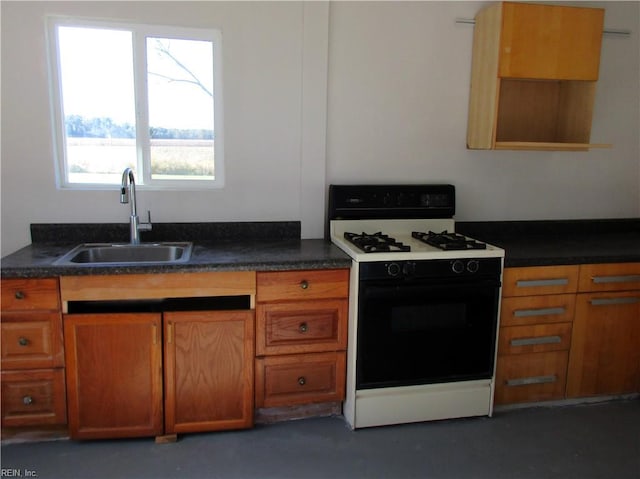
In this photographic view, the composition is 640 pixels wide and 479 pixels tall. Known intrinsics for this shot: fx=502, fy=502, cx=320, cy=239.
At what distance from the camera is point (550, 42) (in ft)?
8.70

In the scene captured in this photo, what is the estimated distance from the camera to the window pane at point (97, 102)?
2539 mm

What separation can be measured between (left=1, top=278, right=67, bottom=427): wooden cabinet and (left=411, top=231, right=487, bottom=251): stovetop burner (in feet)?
5.72

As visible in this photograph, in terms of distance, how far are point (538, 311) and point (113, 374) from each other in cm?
206

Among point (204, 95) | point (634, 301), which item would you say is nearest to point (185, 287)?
point (204, 95)

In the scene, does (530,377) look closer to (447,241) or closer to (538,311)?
(538,311)

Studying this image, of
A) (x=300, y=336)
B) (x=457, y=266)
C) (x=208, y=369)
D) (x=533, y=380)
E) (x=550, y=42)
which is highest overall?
(x=550, y=42)

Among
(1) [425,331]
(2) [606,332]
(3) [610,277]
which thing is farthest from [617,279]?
(1) [425,331]

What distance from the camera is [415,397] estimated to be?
245 centimetres

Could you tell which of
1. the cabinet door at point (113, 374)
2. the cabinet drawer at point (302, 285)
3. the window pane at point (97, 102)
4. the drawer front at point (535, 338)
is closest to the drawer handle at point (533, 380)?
the drawer front at point (535, 338)

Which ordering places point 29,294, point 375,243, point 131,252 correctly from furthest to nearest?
point 131,252 → point 375,243 → point 29,294

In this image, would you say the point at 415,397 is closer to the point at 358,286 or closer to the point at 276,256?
the point at 358,286

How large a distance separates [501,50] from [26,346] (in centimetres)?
266

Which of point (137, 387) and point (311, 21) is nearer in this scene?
point (137, 387)

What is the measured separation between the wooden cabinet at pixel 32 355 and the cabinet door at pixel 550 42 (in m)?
2.46
